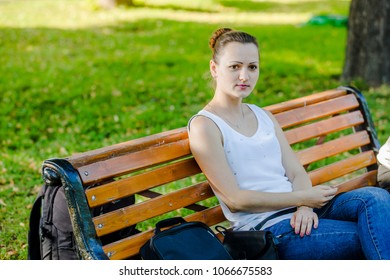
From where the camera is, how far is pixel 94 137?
686 centimetres

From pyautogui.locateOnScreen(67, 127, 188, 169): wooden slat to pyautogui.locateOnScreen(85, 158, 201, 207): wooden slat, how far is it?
0.46 ft

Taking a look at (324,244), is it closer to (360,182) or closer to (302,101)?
(360,182)

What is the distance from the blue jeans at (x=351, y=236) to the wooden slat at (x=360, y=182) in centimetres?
95

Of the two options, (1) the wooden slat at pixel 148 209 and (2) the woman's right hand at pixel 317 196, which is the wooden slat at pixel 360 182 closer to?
(2) the woman's right hand at pixel 317 196

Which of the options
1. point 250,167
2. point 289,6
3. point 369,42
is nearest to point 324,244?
point 250,167

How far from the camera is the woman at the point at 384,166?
3.90 metres

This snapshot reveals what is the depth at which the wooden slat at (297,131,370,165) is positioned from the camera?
423 centimetres

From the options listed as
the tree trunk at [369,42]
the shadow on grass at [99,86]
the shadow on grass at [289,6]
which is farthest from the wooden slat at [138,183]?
the shadow on grass at [289,6]

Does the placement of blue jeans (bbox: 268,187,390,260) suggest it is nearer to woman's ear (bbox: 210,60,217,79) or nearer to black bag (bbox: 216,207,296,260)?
black bag (bbox: 216,207,296,260)

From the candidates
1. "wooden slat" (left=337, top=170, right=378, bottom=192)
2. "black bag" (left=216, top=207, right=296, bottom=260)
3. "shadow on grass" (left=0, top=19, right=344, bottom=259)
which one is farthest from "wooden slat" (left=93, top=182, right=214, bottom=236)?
"shadow on grass" (left=0, top=19, right=344, bottom=259)

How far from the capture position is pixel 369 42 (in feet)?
26.8
